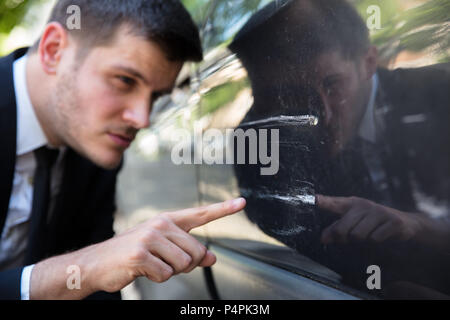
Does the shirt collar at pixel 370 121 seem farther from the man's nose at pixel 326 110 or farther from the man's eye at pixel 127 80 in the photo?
the man's eye at pixel 127 80

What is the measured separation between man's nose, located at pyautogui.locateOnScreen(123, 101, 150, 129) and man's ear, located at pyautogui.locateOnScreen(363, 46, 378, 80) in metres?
1.00

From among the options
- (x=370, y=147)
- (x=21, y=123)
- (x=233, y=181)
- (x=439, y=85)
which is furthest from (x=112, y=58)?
(x=439, y=85)

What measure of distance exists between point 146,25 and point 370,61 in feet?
3.57

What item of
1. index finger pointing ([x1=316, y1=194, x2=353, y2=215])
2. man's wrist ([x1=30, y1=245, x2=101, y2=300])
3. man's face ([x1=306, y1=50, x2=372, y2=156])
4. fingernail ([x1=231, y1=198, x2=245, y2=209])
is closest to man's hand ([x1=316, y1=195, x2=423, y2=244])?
index finger pointing ([x1=316, y1=194, x2=353, y2=215])

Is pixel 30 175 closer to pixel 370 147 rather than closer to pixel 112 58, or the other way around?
pixel 112 58

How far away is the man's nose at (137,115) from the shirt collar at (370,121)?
0.99 m

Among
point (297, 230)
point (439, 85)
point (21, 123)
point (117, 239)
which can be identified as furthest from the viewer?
point (21, 123)

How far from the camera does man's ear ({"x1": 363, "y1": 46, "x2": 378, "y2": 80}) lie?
68 cm

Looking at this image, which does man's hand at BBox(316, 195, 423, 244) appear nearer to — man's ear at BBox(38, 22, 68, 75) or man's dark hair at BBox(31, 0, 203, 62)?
man's dark hair at BBox(31, 0, 203, 62)

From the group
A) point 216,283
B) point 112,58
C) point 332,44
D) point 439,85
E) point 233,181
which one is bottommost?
point 216,283

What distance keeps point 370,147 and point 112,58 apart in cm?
113

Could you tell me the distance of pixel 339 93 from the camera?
2.55 ft

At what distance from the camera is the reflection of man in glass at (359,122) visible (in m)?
0.60
